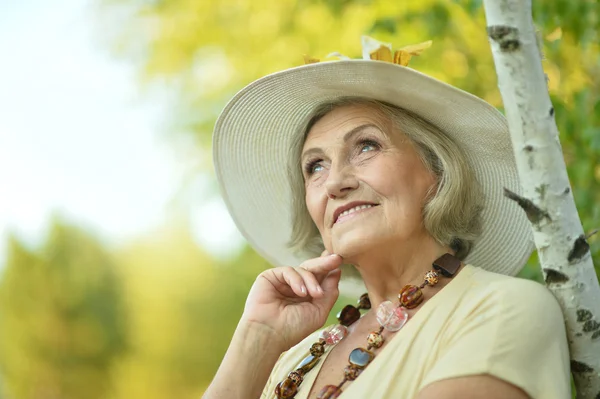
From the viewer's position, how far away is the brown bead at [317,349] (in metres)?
2.54

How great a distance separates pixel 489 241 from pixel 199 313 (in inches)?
723

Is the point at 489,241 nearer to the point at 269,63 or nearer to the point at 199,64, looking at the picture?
the point at 269,63

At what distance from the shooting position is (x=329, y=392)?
2211 mm

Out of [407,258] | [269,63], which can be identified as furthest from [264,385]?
[269,63]

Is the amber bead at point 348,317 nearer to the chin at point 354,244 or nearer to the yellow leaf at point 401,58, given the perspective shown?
the chin at point 354,244

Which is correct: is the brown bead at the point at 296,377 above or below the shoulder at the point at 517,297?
above

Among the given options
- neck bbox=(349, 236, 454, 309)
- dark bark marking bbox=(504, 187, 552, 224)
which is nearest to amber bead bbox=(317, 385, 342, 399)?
neck bbox=(349, 236, 454, 309)

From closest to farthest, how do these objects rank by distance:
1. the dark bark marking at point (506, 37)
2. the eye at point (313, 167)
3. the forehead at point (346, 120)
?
the dark bark marking at point (506, 37)
the forehead at point (346, 120)
the eye at point (313, 167)

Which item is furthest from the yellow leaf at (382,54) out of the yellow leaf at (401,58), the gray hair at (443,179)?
the gray hair at (443,179)

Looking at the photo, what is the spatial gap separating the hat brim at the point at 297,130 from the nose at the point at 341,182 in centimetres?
28

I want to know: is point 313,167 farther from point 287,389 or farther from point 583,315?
point 583,315

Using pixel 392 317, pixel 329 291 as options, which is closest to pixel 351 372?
pixel 392 317

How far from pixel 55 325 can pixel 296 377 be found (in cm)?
1990

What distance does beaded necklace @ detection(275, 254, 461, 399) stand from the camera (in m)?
2.22
